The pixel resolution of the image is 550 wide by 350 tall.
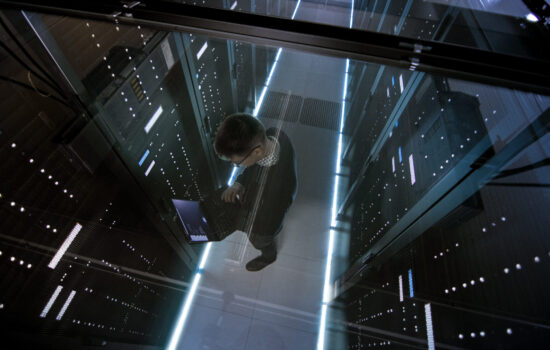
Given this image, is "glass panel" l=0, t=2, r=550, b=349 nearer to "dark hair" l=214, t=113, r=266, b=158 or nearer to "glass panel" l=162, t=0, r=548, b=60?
"glass panel" l=162, t=0, r=548, b=60

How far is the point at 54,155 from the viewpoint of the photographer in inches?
32.4

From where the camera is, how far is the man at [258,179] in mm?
1297

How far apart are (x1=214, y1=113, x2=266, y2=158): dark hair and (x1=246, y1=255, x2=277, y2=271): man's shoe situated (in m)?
0.52

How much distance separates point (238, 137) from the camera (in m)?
1.29

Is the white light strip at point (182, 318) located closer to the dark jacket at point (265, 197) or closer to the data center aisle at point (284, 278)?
the data center aisle at point (284, 278)

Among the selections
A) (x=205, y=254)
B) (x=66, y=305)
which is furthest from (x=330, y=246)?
(x=66, y=305)

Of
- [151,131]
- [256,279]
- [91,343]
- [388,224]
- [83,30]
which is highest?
Answer: [83,30]

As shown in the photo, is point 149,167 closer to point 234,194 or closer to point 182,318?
point 234,194

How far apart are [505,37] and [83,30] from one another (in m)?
1.54

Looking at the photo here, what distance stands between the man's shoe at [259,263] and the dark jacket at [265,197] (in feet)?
0.47

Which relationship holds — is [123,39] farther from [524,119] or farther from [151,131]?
[524,119]

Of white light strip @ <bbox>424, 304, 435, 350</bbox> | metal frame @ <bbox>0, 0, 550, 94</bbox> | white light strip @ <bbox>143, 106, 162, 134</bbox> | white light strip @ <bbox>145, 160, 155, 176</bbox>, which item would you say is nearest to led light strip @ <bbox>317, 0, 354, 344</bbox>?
metal frame @ <bbox>0, 0, 550, 94</bbox>

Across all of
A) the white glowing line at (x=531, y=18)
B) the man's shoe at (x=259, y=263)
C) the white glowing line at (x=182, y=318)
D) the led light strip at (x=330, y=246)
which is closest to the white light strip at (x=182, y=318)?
the white glowing line at (x=182, y=318)

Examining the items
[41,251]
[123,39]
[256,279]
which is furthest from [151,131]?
[256,279]
